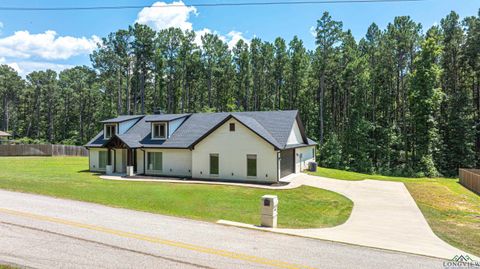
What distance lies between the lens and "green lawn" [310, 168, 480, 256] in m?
10.9

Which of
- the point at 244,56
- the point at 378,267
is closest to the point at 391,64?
the point at 244,56

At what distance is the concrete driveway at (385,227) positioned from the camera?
9.64 meters

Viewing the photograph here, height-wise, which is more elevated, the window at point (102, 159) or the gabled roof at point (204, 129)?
the gabled roof at point (204, 129)

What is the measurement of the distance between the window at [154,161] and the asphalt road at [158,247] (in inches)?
587

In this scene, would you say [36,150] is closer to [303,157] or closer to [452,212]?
[303,157]

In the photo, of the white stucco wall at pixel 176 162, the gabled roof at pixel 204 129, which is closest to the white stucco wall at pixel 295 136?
the gabled roof at pixel 204 129

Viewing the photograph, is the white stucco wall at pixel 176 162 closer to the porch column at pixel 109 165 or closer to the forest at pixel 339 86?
the porch column at pixel 109 165

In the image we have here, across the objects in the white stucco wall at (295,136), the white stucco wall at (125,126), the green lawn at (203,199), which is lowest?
the green lawn at (203,199)

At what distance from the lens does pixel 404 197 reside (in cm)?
1908

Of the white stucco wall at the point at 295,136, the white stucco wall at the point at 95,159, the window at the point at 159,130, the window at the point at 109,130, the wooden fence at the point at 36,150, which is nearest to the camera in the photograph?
the white stucco wall at the point at 295,136

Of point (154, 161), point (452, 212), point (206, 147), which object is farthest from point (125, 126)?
point (452, 212)

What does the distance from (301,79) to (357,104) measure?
33.6ft

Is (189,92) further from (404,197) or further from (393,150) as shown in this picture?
(404,197)

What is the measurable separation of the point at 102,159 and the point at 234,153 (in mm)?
12752
